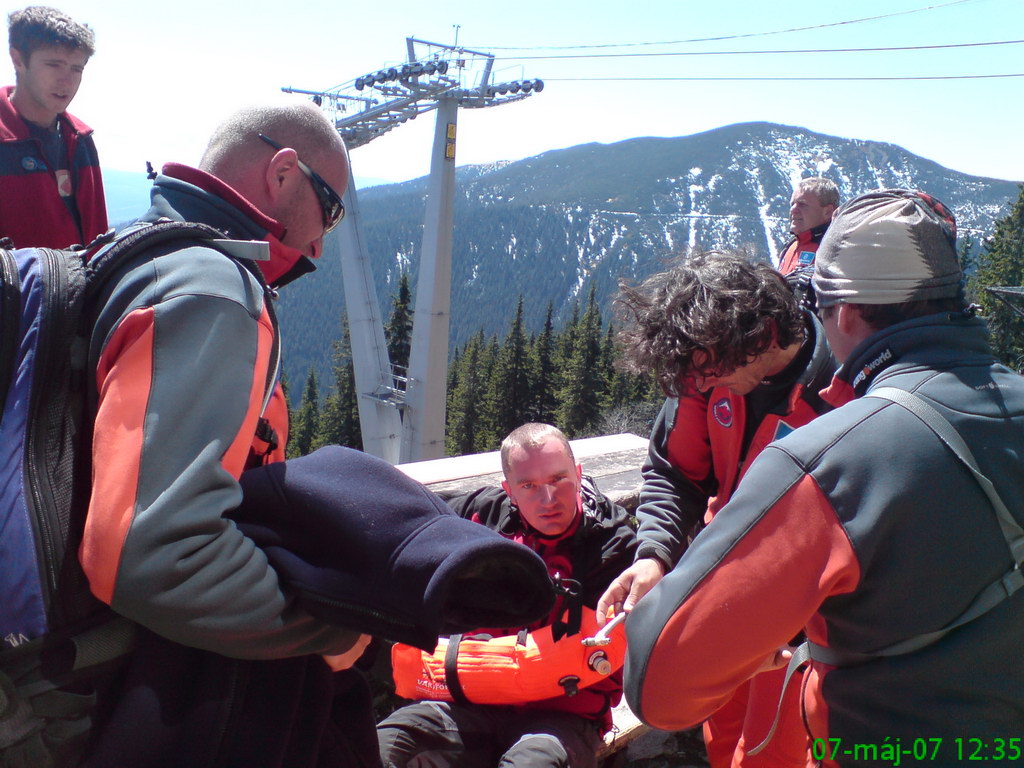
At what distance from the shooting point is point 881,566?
1.50 meters

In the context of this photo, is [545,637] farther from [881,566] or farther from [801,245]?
[801,245]

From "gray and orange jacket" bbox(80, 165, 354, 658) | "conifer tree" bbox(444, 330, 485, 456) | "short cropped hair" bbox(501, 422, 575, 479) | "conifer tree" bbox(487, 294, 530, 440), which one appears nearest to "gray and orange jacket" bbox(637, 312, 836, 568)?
"short cropped hair" bbox(501, 422, 575, 479)

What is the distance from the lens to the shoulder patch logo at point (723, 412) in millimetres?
2582

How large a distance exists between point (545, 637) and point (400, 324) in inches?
1880

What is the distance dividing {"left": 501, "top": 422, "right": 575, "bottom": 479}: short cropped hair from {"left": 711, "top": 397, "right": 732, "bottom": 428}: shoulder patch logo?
62 centimetres

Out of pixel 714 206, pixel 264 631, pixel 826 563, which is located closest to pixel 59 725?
pixel 264 631

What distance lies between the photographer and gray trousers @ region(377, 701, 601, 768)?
8.41 feet

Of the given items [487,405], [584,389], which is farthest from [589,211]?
[584,389]

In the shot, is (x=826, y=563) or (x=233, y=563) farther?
(x=826, y=563)

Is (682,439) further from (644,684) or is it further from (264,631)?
(264,631)

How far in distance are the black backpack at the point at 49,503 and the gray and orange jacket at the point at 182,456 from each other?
0.05m

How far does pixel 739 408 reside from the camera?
101 inches

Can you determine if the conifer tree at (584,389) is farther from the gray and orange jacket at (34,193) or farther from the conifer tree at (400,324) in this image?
the gray and orange jacket at (34,193)

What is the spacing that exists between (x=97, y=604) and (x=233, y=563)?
0.80 ft
